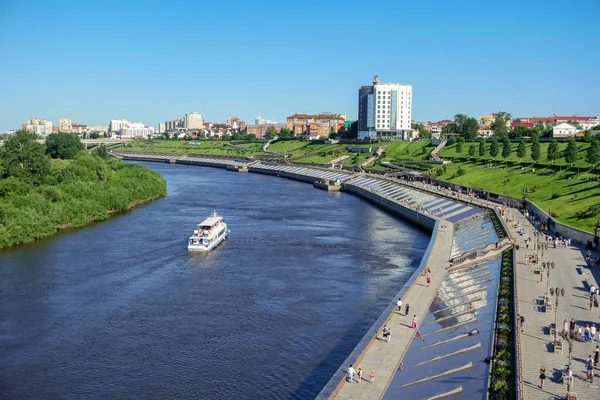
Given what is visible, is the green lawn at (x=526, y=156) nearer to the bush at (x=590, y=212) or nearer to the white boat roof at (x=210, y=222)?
the bush at (x=590, y=212)

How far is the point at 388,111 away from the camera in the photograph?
598 feet

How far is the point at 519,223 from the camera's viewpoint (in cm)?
6019

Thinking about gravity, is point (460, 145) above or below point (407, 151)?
above

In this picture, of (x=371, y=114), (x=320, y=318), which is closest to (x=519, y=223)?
(x=320, y=318)

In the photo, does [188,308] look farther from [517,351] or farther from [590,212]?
[590,212]

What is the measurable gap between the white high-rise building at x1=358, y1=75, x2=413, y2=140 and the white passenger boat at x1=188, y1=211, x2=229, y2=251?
414 feet

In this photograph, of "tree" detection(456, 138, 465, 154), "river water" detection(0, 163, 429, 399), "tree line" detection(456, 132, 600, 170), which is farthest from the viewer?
"tree" detection(456, 138, 465, 154)

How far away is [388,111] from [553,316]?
154741 millimetres

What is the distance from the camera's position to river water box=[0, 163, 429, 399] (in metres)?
28.2

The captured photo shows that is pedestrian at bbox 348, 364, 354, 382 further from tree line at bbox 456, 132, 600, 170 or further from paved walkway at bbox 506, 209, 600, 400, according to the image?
tree line at bbox 456, 132, 600, 170

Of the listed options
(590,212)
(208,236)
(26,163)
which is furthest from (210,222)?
(590,212)

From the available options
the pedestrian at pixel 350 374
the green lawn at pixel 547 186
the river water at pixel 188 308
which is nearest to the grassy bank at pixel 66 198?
the river water at pixel 188 308

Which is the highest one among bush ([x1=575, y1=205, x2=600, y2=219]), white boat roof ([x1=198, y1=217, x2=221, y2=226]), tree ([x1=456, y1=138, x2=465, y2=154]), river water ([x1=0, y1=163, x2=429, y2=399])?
tree ([x1=456, y1=138, x2=465, y2=154])

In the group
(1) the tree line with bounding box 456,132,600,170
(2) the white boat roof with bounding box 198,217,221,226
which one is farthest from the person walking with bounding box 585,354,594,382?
(1) the tree line with bounding box 456,132,600,170
